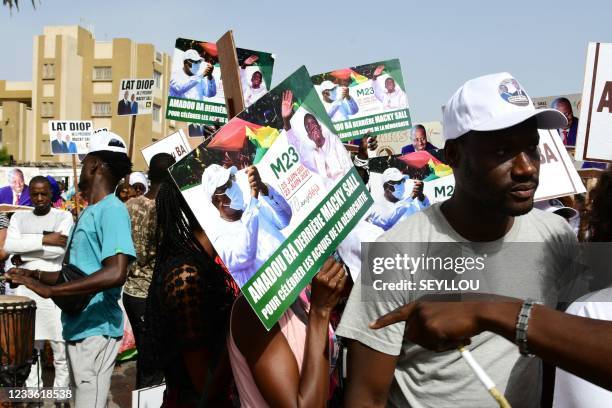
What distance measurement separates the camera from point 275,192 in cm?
209

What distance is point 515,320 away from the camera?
1.38m

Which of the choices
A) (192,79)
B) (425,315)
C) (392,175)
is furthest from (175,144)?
(425,315)

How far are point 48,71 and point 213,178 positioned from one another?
60572 mm

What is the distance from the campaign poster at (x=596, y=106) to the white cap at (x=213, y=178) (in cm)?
268

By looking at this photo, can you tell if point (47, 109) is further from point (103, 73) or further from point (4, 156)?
point (103, 73)

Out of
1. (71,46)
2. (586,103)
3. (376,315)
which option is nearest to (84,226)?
(376,315)

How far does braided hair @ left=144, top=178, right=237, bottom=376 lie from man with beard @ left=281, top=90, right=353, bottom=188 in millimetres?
577

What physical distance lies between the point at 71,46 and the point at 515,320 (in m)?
60.9

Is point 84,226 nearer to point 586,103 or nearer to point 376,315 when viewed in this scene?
point 376,315

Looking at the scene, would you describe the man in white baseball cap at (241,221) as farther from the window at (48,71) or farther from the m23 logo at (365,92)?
the window at (48,71)

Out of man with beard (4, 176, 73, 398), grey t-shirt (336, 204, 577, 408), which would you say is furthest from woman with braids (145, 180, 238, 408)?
man with beard (4, 176, 73, 398)

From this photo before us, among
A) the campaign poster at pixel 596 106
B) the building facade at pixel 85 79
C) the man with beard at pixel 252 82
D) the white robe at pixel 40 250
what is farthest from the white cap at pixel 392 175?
the building facade at pixel 85 79

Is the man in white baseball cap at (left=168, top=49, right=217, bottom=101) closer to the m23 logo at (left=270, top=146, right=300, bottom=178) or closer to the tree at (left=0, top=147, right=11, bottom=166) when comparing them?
the m23 logo at (left=270, top=146, right=300, bottom=178)

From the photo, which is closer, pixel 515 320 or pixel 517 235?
pixel 515 320
